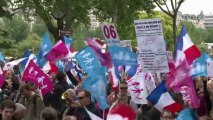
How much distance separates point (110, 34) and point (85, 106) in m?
2.22

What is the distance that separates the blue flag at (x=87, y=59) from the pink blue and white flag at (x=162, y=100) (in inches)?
82.7

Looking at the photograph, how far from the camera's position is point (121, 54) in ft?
31.3

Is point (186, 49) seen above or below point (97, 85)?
above

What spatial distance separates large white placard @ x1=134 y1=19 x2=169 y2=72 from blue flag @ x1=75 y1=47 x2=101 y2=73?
1.66m

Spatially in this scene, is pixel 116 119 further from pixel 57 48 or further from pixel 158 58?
pixel 57 48

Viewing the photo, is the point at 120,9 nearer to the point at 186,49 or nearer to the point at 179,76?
the point at 186,49

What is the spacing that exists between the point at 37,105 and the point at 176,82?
2.40m

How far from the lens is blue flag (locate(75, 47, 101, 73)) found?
32.5 feet

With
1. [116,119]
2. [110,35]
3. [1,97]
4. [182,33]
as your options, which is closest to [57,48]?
[1,97]

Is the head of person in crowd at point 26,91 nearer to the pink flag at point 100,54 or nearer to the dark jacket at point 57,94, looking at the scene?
the pink flag at point 100,54

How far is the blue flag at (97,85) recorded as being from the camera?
8094 mm

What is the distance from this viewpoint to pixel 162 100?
25.4ft

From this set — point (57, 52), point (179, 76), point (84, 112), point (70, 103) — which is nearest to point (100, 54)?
point (70, 103)

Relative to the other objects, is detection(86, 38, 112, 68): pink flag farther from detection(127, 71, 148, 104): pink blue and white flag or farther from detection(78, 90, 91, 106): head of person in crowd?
detection(78, 90, 91, 106): head of person in crowd
